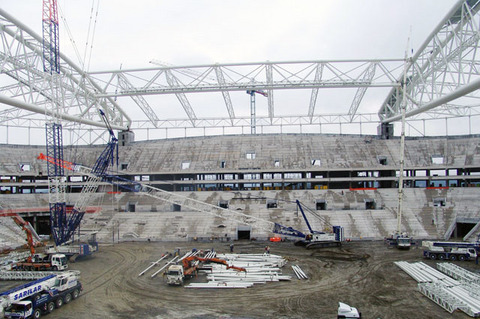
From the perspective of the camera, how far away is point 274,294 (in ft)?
72.3

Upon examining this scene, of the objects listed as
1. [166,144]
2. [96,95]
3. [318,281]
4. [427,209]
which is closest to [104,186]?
[166,144]

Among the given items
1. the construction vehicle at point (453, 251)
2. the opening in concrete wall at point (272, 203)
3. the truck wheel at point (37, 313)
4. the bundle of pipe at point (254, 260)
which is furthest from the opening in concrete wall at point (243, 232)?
the truck wheel at point (37, 313)

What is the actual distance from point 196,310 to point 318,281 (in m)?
9.86

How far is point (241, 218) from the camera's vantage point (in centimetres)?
4588

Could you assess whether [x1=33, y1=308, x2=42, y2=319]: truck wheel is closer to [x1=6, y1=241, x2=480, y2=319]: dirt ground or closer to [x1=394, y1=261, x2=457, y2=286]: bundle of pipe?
[x1=6, y1=241, x2=480, y2=319]: dirt ground

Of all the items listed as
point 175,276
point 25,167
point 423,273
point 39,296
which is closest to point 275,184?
point 423,273

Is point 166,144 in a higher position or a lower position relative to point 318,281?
higher

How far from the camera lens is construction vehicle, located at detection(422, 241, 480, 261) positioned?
1188 inches

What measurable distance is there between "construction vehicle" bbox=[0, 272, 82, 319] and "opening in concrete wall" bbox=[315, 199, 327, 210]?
35828 mm

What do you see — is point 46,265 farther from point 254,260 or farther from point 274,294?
point 274,294

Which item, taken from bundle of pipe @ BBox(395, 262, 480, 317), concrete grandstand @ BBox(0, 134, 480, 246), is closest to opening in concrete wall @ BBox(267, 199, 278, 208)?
concrete grandstand @ BBox(0, 134, 480, 246)

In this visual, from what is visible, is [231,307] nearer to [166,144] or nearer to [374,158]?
[374,158]

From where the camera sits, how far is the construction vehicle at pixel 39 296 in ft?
58.3

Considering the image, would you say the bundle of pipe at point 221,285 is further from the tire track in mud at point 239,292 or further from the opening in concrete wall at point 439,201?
the opening in concrete wall at point 439,201
